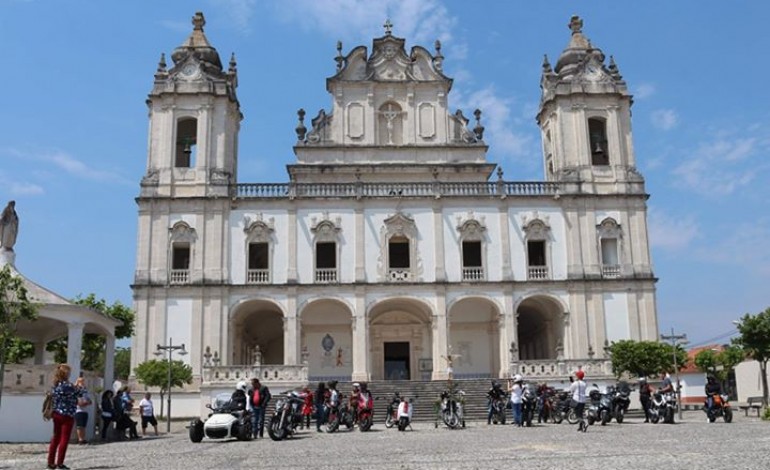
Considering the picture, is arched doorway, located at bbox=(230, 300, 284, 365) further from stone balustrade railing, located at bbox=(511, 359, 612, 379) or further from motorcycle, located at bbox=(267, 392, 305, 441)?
motorcycle, located at bbox=(267, 392, 305, 441)

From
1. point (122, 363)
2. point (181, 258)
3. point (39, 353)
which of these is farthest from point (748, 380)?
point (122, 363)

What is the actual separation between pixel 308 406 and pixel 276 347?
17136mm

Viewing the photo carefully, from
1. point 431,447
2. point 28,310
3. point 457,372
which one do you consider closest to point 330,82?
point 457,372

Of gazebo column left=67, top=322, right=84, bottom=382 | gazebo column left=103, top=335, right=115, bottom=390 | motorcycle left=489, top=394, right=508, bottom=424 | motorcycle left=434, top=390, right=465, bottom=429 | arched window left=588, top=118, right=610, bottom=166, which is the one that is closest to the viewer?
gazebo column left=67, top=322, right=84, bottom=382

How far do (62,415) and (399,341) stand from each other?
944 inches

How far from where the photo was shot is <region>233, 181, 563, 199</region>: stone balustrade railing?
33.2 meters

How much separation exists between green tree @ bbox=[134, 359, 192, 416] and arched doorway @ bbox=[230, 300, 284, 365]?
3.58 m

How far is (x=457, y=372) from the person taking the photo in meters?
33.3

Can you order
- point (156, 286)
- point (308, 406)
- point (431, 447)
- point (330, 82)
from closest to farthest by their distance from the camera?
point (431, 447), point (308, 406), point (156, 286), point (330, 82)

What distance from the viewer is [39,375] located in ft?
57.0

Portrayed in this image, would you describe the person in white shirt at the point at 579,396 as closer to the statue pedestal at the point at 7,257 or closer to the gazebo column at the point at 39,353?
the statue pedestal at the point at 7,257

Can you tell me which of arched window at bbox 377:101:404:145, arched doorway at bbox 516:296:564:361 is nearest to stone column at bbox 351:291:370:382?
arched doorway at bbox 516:296:564:361

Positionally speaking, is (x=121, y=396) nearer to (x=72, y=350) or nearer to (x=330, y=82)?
(x=72, y=350)

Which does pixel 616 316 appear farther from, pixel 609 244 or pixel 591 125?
pixel 591 125
